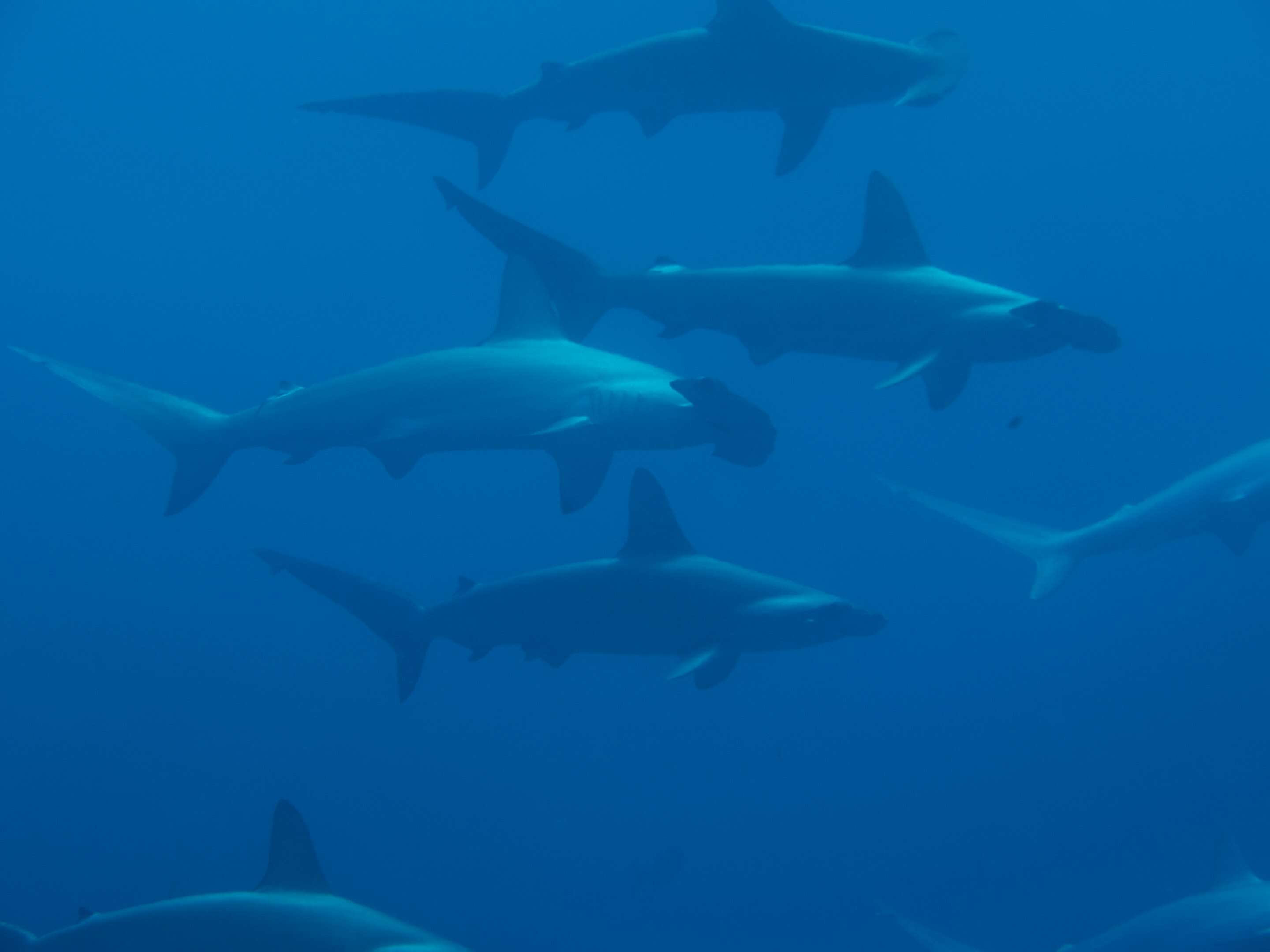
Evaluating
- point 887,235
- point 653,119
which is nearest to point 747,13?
A: point 653,119

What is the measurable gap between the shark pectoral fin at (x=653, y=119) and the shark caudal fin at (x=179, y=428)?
11.6 feet

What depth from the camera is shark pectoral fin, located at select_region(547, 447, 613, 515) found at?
5.07m

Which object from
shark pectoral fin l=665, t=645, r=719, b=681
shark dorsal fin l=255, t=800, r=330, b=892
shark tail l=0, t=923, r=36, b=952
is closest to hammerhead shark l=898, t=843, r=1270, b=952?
shark pectoral fin l=665, t=645, r=719, b=681

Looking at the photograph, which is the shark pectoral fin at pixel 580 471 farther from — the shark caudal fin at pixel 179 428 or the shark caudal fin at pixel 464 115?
the shark caudal fin at pixel 464 115

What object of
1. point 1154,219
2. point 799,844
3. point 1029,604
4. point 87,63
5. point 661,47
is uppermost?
point 87,63

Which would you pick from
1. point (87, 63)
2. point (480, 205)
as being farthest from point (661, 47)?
point (87, 63)

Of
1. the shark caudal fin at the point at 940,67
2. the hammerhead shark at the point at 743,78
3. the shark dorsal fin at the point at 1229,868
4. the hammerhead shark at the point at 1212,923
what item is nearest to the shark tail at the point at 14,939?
the hammerhead shark at the point at 743,78

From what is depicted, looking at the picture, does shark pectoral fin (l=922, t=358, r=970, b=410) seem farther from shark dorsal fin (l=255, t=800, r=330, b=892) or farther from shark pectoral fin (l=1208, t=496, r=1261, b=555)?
shark dorsal fin (l=255, t=800, r=330, b=892)

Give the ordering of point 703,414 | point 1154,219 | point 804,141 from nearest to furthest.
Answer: point 703,414 → point 804,141 → point 1154,219

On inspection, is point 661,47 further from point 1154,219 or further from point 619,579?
point 1154,219

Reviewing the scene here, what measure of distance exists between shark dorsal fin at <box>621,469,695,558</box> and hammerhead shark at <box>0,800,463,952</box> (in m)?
2.14

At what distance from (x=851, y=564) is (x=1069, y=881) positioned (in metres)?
6.43

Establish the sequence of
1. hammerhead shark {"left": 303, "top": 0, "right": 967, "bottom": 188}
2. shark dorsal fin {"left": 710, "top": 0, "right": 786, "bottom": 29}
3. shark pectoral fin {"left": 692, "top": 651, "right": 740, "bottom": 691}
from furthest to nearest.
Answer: hammerhead shark {"left": 303, "top": 0, "right": 967, "bottom": 188} → shark dorsal fin {"left": 710, "top": 0, "right": 786, "bottom": 29} → shark pectoral fin {"left": 692, "top": 651, "right": 740, "bottom": 691}

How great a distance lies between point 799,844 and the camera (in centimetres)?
1273
